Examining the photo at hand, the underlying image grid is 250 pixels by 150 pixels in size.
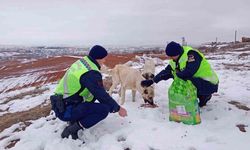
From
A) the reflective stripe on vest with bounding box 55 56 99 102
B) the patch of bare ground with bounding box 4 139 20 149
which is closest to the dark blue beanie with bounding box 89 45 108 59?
the reflective stripe on vest with bounding box 55 56 99 102

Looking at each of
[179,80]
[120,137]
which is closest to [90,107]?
[120,137]

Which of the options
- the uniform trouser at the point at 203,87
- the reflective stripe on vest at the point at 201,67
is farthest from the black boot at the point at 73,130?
the uniform trouser at the point at 203,87

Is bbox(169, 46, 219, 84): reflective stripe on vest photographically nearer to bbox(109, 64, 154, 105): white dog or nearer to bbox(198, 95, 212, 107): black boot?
bbox(198, 95, 212, 107): black boot

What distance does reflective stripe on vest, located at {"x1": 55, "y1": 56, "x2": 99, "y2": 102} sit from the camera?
5.24 meters

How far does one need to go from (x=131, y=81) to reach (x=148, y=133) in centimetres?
208

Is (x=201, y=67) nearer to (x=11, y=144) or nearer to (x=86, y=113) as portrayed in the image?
(x=86, y=113)

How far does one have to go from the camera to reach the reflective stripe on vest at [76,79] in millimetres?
5238

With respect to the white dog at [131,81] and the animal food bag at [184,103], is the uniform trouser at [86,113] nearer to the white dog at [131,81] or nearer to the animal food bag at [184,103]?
the animal food bag at [184,103]

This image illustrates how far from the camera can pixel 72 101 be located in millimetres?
5539

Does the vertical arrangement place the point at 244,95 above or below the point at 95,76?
below

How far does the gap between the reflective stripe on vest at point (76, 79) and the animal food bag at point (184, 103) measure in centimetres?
152

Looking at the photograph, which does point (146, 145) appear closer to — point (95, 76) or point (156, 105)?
point (95, 76)

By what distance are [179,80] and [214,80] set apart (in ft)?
2.96

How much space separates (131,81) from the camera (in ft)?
23.8
